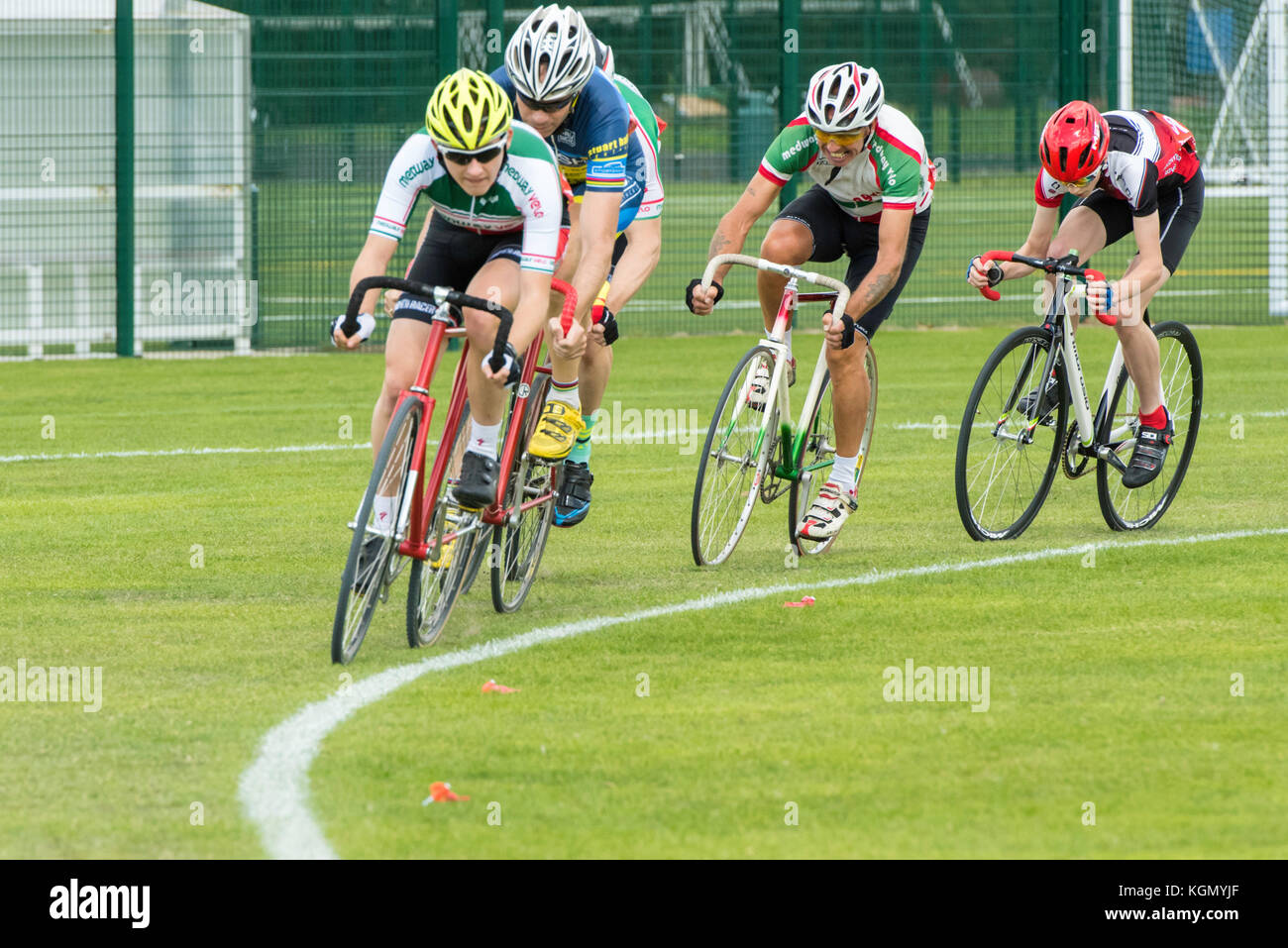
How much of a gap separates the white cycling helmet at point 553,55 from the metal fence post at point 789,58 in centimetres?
1152

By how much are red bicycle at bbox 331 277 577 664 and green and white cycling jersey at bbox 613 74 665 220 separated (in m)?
1.36

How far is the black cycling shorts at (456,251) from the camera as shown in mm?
7172

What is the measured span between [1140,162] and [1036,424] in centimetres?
130

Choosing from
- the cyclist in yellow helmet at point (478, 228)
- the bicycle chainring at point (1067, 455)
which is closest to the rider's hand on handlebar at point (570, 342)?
the cyclist in yellow helmet at point (478, 228)

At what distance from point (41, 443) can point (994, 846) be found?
370 inches

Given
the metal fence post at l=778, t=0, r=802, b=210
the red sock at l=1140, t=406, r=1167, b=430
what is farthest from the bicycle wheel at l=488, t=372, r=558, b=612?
the metal fence post at l=778, t=0, r=802, b=210

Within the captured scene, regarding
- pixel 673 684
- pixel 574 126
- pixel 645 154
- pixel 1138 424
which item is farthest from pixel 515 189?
pixel 1138 424

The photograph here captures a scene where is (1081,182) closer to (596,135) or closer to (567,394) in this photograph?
(596,135)

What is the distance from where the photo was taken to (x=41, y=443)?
12.6m

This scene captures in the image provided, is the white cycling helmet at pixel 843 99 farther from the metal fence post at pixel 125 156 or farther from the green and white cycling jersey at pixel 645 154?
the metal fence post at pixel 125 156

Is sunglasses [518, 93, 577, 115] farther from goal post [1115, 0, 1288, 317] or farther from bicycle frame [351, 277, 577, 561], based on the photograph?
goal post [1115, 0, 1288, 317]

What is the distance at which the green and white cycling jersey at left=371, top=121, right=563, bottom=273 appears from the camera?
672 centimetres

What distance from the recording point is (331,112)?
59.3 ft
